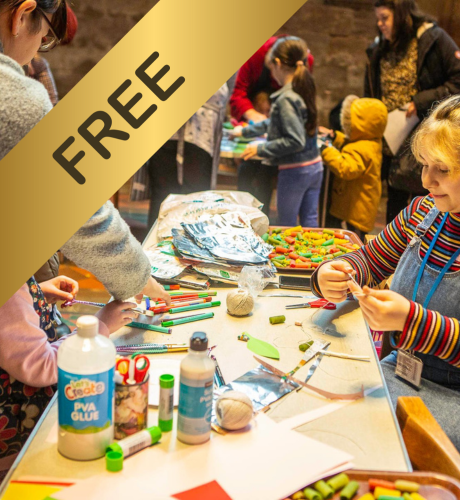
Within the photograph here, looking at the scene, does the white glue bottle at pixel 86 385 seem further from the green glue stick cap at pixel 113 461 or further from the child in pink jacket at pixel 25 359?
the child in pink jacket at pixel 25 359

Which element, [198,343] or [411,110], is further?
[411,110]

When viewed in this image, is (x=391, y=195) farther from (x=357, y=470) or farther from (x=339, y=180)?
(x=357, y=470)

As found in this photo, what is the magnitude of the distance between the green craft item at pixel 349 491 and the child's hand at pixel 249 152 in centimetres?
309

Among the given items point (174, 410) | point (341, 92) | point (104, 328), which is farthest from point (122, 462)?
point (341, 92)

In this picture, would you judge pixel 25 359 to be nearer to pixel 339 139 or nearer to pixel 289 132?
pixel 289 132

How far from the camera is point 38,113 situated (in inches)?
37.7

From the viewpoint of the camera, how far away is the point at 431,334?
137 centimetres

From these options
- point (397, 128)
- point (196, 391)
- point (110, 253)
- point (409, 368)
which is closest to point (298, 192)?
point (397, 128)

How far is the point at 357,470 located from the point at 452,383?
690 mm

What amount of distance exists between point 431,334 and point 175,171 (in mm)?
2797

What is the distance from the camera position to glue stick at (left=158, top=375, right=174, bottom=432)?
3.39ft

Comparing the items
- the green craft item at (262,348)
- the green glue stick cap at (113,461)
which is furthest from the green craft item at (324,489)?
the green craft item at (262,348)

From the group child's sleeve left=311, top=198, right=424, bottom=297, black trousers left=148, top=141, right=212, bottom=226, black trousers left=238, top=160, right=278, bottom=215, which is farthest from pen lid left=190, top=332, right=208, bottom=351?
black trousers left=238, top=160, right=278, bottom=215

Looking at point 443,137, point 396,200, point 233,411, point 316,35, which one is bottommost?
point 396,200
